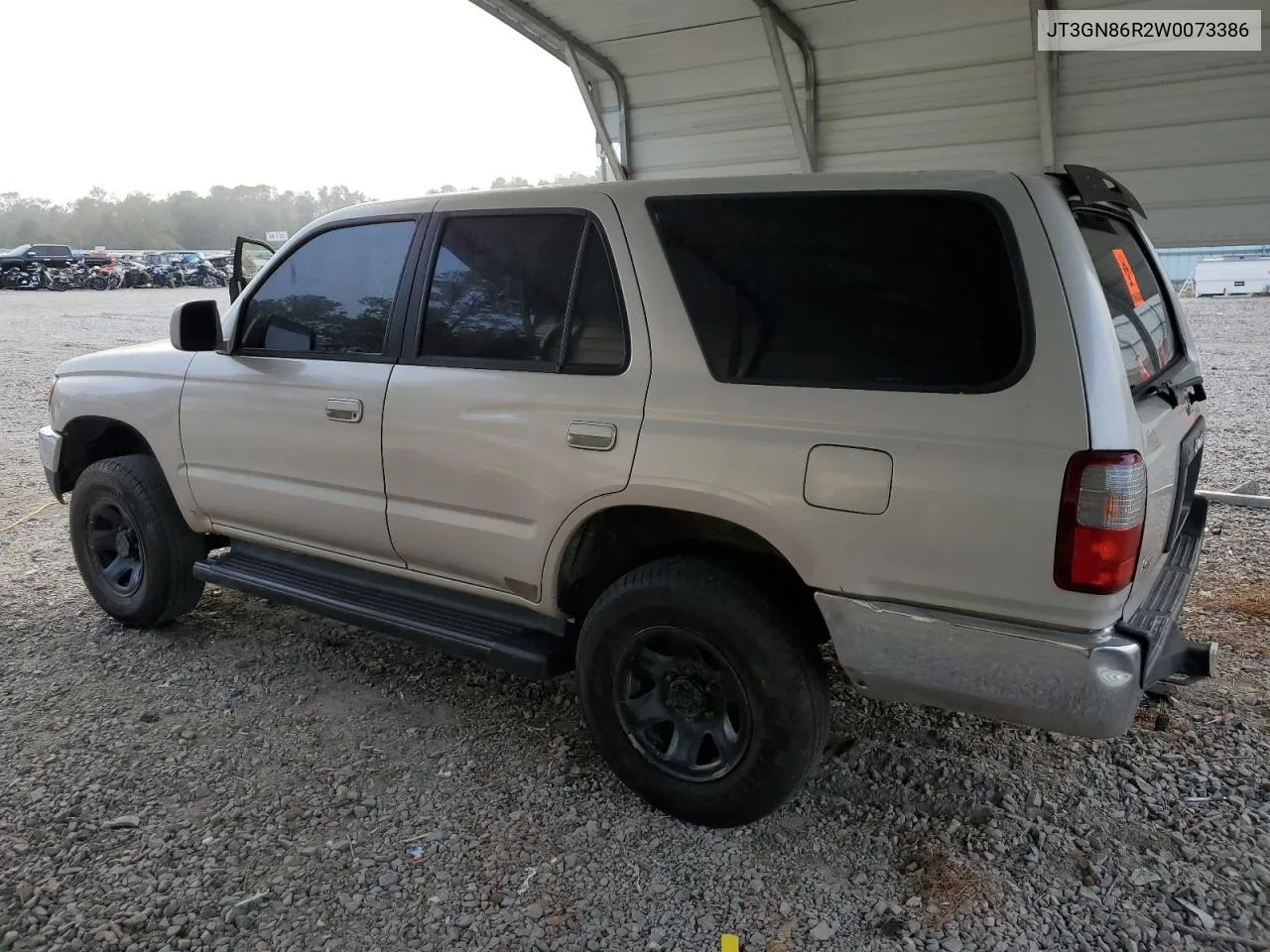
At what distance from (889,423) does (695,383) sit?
58 cm

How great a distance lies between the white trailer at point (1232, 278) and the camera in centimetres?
2623

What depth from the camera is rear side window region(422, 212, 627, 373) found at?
→ 290cm

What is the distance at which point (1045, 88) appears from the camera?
5.89 m

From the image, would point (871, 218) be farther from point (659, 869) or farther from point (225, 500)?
point (225, 500)

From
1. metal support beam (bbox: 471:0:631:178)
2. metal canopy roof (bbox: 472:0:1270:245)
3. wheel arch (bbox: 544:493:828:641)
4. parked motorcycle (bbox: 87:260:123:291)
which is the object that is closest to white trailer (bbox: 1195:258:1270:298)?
metal canopy roof (bbox: 472:0:1270:245)

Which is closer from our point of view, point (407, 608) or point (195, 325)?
point (407, 608)

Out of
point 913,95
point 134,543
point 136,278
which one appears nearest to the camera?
point 134,543

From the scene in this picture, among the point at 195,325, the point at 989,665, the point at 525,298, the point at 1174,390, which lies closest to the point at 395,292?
the point at 525,298

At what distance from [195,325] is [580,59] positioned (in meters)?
4.63

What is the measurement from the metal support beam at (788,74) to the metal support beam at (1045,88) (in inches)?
60.5

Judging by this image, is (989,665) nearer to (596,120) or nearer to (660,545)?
(660,545)

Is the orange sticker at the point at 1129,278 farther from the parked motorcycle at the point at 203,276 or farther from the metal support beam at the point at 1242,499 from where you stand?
the parked motorcycle at the point at 203,276

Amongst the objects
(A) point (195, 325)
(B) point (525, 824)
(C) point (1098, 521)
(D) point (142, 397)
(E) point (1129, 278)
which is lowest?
(B) point (525, 824)

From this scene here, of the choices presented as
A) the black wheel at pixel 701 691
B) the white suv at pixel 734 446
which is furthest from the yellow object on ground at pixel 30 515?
the black wheel at pixel 701 691
